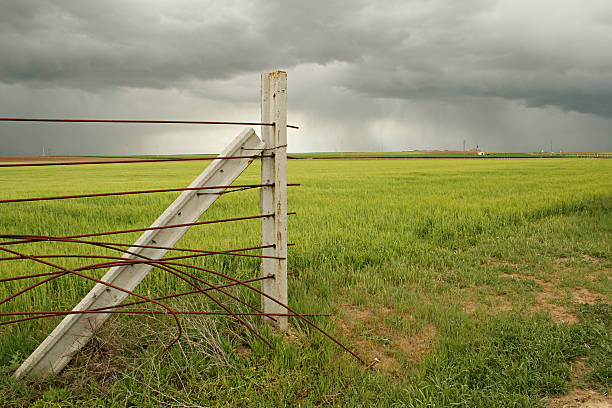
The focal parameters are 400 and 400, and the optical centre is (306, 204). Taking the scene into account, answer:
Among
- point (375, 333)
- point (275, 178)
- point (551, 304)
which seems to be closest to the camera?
point (275, 178)

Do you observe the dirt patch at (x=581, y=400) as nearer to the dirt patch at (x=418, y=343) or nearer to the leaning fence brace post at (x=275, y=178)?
the dirt patch at (x=418, y=343)

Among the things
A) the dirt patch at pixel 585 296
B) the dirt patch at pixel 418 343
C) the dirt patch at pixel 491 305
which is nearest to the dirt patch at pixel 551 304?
the dirt patch at pixel 585 296

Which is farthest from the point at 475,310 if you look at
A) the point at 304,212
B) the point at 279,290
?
the point at 304,212

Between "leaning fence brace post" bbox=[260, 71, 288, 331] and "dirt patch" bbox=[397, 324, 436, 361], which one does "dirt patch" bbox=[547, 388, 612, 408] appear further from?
"leaning fence brace post" bbox=[260, 71, 288, 331]

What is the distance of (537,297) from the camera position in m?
4.73

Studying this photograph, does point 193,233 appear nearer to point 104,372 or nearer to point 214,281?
point 214,281

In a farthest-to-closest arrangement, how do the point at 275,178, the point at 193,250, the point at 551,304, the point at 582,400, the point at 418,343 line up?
the point at 551,304 → the point at 418,343 → the point at 275,178 → the point at 193,250 → the point at 582,400

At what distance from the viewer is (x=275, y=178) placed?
3262 mm

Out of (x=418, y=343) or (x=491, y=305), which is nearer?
(x=418, y=343)

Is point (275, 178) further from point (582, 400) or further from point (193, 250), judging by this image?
point (582, 400)

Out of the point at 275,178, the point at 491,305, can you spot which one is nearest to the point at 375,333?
the point at 491,305

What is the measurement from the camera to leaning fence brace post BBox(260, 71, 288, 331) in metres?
3.20

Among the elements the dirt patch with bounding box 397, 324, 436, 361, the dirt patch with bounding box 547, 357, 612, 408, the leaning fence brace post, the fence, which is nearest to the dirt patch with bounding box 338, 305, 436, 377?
the dirt patch with bounding box 397, 324, 436, 361

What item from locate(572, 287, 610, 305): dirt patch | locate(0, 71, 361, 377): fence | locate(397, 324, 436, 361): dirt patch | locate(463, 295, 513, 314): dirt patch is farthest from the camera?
locate(572, 287, 610, 305): dirt patch
